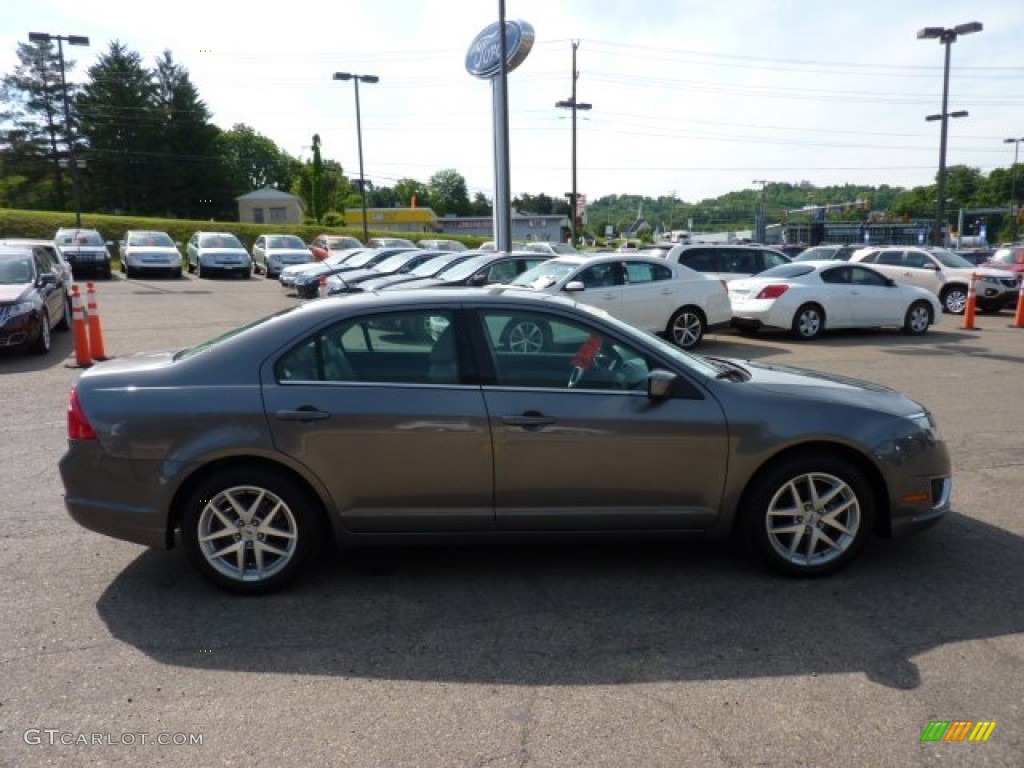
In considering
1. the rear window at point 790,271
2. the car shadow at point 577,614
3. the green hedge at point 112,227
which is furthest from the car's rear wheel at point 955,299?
the green hedge at point 112,227

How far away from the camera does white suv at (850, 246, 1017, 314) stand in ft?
62.8

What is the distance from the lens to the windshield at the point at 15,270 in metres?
11.8

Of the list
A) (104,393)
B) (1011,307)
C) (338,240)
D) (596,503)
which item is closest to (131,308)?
(338,240)

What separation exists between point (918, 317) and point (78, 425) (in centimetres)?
1476

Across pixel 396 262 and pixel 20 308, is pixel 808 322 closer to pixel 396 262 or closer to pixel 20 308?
pixel 396 262

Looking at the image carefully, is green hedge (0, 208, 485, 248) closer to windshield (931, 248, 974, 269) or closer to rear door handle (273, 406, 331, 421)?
windshield (931, 248, 974, 269)

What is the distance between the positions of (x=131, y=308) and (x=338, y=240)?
13863 millimetres

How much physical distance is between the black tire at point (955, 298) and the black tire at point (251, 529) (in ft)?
64.5

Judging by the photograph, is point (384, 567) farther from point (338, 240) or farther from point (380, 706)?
point (338, 240)

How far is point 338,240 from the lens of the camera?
32.1m

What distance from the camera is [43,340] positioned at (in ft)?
37.5

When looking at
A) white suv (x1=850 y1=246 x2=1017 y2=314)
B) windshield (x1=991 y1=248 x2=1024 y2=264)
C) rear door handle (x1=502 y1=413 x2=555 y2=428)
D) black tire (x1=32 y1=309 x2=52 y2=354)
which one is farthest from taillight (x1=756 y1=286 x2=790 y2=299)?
black tire (x1=32 y1=309 x2=52 y2=354)

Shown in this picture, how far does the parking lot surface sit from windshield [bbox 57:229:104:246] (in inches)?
1053

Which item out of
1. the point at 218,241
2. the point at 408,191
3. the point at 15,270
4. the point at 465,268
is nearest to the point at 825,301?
the point at 465,268
